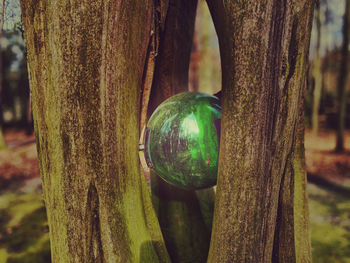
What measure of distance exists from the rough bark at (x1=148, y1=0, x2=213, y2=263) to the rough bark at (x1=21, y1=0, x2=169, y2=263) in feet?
2.39

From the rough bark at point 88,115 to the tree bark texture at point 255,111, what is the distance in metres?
0.53

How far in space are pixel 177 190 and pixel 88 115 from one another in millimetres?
1482

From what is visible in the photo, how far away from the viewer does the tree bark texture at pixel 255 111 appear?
149 cm

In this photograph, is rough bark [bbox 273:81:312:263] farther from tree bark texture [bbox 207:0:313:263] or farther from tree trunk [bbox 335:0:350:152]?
tree trunk [bbox 335:0:350:152]

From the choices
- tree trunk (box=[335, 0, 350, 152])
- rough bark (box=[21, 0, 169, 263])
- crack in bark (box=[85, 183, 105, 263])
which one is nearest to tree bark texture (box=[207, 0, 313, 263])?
rough bark (box=[21, 0, 169, 263])

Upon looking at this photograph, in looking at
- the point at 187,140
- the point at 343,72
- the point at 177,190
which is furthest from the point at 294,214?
the point at 343,72

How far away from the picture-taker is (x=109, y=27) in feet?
5.19

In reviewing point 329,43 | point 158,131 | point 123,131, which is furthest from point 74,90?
point 329,43

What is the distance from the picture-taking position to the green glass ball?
1883 millimetres

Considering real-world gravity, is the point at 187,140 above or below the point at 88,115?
below

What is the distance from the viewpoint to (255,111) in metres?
1.54

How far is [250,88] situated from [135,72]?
681mm

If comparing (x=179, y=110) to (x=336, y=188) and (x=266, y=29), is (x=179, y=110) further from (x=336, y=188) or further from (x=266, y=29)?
(x=336, y=188)

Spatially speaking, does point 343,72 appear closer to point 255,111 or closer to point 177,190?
point 177,190
